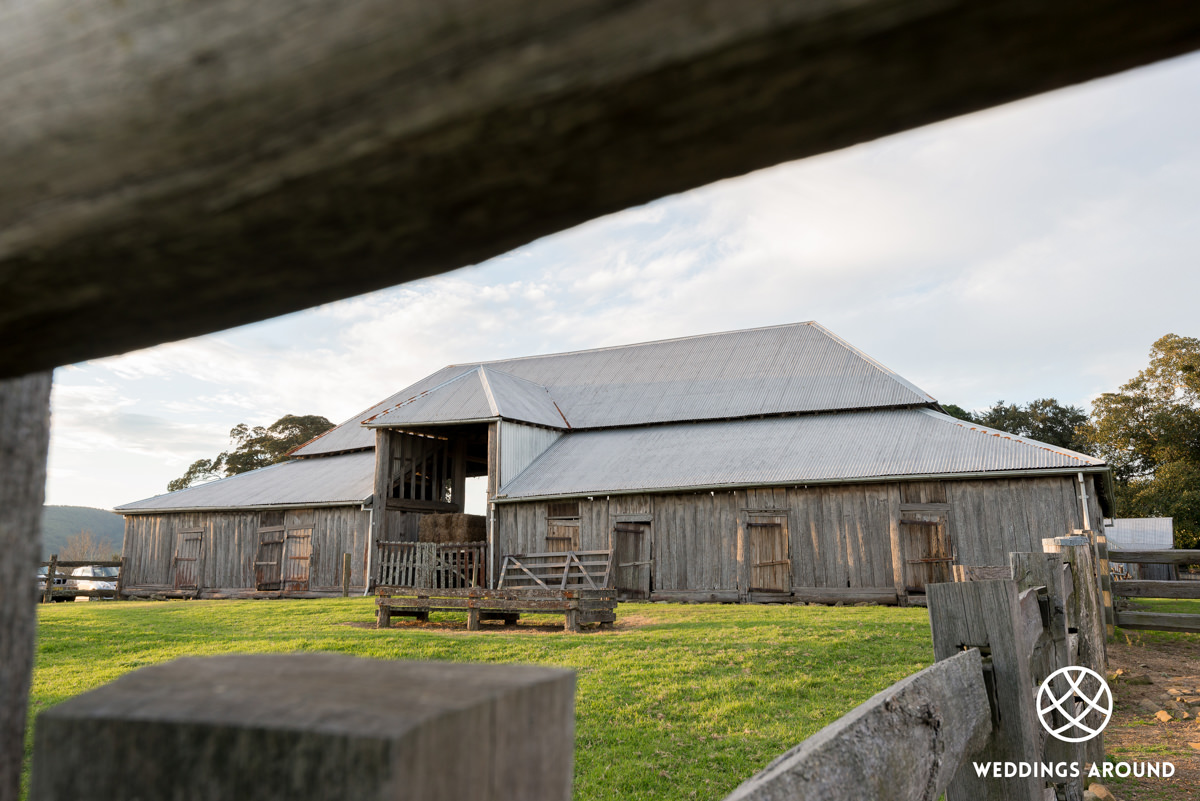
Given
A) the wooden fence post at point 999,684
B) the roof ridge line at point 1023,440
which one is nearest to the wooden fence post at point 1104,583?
the roof ridge line at point 1023,440

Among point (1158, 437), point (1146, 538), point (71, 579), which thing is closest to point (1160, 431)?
point (1158, 437)

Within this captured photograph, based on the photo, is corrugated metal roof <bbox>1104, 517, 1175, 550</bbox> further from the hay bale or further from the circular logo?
the circular logo

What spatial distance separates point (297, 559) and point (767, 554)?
16.1 meters

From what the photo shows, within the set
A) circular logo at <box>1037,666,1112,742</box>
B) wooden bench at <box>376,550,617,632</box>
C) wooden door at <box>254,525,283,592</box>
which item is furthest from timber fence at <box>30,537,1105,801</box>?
wooden door at <box>254,525,283,592</box>

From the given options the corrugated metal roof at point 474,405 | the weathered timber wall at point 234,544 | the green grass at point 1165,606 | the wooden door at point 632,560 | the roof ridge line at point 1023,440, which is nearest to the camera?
the roof ridge line at point 1023,440

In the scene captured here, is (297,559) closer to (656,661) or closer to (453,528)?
(453,528)

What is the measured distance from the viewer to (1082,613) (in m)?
6.60

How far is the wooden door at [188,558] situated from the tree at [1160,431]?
48072mm

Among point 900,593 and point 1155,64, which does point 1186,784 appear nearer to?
point 1155,64

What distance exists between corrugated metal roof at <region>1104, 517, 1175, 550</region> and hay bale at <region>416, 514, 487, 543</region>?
3734 centimetres

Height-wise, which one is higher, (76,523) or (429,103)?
(76,523)

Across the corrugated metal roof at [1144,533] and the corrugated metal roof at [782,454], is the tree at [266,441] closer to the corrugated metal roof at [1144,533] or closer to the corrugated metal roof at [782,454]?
the corrugated metal roof at [782,454]

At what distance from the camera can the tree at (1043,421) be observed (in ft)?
182

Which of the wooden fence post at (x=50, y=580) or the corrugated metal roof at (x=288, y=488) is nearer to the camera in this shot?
the wooden fence post at (x=50, y=580)
